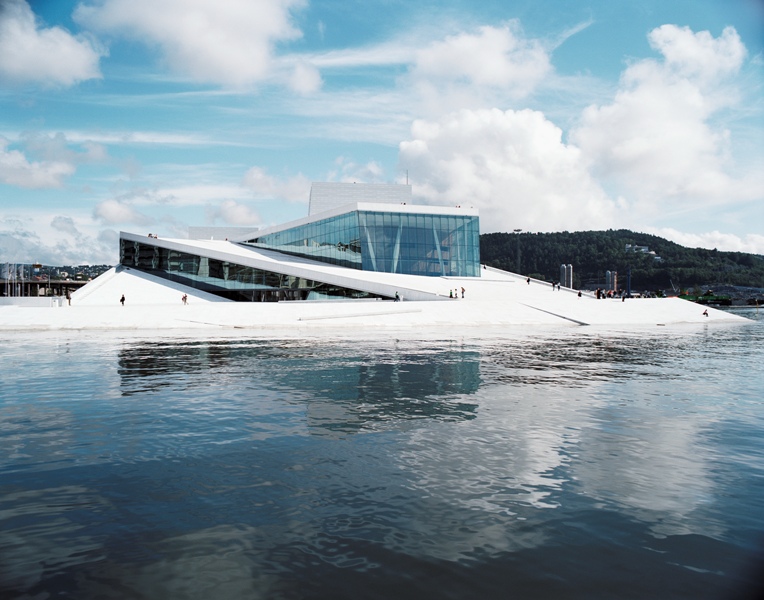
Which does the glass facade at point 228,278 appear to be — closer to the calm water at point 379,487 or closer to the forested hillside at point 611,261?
the calm water at point 379,487

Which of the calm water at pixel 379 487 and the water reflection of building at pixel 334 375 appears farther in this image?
the water reflection of building at pixel 334 375

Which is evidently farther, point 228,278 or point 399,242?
point 399,242

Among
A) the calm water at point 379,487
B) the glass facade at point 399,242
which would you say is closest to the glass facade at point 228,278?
the glass facade at point 399,242

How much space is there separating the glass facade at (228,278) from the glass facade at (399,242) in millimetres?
8184

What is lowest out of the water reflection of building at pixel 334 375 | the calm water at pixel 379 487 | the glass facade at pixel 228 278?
the calm water at pixel 379 487

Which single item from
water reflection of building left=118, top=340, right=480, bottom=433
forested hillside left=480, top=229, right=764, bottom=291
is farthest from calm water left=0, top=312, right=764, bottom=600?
forested hillside left=480, top=229, right=764, bottom=291

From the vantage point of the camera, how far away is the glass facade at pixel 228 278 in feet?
155

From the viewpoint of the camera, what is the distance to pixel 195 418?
32.4 feet

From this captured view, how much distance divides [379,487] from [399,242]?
1902 inches

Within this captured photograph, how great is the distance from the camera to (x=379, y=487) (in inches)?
255

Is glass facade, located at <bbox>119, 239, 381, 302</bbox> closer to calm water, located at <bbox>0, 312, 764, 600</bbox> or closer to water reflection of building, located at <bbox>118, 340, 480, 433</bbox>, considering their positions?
water reflection of building, located at <bbox>118, 340, 480, 433</bbox>

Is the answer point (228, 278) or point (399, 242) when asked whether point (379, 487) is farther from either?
point (399, 242)

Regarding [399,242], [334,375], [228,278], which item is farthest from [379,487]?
[399,242]

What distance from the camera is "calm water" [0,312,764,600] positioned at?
15.0 ft
